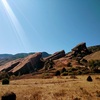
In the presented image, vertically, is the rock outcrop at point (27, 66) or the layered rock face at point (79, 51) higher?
the layered rock face at point (79, 51)

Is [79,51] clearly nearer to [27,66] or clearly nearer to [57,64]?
[57,64]

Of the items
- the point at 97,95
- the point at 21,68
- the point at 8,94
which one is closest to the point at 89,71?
the point at 21,68

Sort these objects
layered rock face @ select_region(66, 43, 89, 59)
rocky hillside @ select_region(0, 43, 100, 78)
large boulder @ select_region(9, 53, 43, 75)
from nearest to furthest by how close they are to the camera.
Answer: rocky hillside @ select_region(0, 43, 100, 78) → large boulder @ select_region(9, 53, 43, 75) → layered rock face @ select_region(66, 43, 89, 59)

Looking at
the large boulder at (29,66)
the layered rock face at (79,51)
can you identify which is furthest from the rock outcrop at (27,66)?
the layered rock face at (79,51)

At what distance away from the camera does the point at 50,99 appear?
30.0m

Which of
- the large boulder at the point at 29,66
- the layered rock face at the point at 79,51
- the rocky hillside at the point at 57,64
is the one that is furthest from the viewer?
the layered rock face at the point at 79,51

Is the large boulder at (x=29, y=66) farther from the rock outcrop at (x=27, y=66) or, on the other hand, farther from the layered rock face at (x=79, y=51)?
the layered rock face at (x=79, y=51)

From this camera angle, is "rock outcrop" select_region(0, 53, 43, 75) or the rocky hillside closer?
the rocky hillside

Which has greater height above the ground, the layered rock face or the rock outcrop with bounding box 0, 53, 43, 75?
the layered rock face

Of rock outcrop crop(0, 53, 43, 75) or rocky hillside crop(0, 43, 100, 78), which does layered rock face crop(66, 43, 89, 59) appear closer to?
rocky hillside crop(0, 43, 100, 78)

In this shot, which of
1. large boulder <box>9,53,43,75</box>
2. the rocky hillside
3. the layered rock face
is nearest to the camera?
the rocky hillside

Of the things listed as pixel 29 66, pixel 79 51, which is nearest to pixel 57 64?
pixel 29 66

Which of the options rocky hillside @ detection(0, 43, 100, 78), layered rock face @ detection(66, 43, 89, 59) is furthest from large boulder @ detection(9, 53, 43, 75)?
layered rock face @ detection(66, 43, 89, 59)

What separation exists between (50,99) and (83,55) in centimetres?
9405
